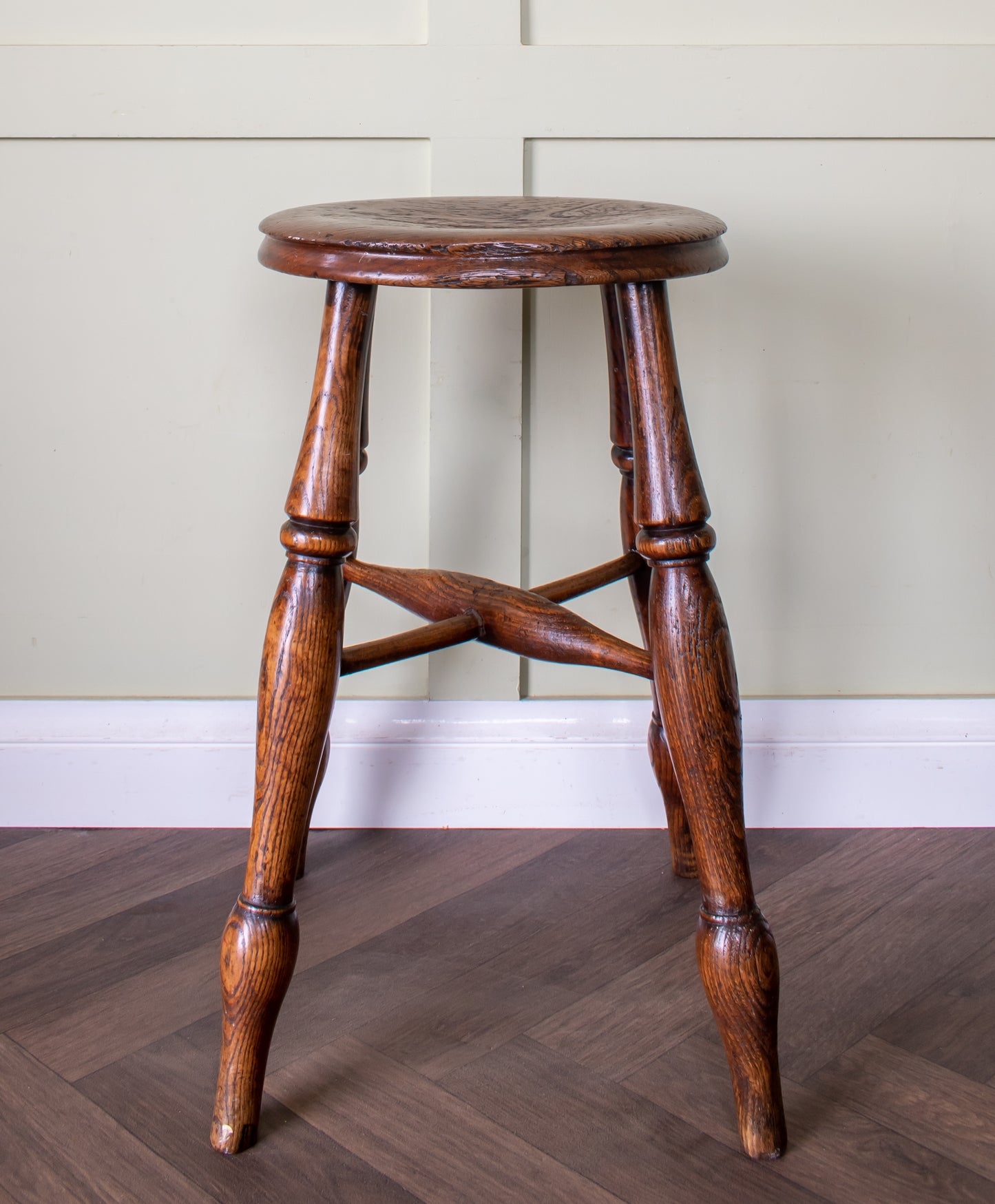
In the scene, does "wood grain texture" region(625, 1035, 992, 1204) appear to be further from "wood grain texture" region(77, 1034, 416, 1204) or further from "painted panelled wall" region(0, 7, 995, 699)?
"painted panelled wall" region(0, 7, 995, 699)

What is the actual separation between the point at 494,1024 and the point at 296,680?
35 cm

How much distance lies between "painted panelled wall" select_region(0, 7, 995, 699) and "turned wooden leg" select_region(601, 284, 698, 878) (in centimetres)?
12

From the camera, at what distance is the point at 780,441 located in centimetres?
122

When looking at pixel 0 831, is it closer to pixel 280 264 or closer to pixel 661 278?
pixel 280 264

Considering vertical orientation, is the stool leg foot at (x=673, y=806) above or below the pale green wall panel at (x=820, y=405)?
below

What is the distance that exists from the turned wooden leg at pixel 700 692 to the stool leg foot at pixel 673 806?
0.35m

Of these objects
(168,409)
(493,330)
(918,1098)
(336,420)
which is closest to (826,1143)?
(918,1098)

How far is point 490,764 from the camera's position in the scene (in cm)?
126

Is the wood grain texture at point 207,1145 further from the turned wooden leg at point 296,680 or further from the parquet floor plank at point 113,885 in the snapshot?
the parquet floor plank at point 113,885

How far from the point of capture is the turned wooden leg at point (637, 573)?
3.33ft

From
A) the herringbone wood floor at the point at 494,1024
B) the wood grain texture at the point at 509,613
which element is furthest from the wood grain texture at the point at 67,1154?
the wood grain texture at the point at 509,613

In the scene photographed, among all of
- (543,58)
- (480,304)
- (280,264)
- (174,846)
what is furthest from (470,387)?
(174,846)

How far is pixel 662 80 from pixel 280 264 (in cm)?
51

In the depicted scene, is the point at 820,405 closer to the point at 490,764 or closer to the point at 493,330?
the point at 493,330
